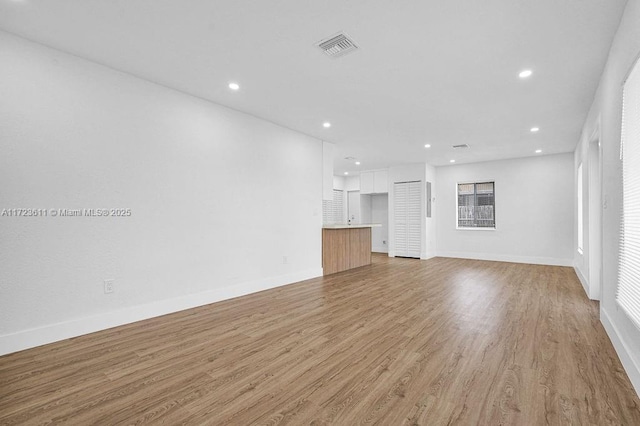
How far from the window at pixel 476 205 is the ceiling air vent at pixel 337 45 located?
7.10 meters

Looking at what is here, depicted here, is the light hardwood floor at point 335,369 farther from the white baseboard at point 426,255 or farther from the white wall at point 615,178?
the white baseboard at point 426,255

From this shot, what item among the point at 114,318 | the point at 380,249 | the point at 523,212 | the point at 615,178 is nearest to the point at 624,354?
the point at 615,178

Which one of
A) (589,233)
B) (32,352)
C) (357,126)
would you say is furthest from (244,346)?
(589,233)

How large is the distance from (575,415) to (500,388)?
389 millimetres

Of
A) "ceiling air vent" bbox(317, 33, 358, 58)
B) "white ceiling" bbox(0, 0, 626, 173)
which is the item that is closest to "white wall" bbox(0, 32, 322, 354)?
"white ceiling" bbox(0, 0, 626, 173)

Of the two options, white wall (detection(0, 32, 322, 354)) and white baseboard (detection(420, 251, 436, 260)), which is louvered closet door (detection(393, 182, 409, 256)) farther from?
white wall (detection(0, 32, 322, 354))

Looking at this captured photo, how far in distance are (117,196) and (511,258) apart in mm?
8759

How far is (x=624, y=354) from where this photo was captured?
230 cm

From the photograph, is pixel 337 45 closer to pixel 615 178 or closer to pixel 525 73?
pixel 525 73

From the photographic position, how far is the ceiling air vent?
2.69m

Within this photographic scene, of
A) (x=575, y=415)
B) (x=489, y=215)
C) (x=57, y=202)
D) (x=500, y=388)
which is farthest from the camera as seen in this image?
(x=489, y=215)

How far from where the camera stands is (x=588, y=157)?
4.49 m

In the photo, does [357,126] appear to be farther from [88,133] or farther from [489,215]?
[489,215]

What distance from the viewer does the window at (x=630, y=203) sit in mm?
1960
